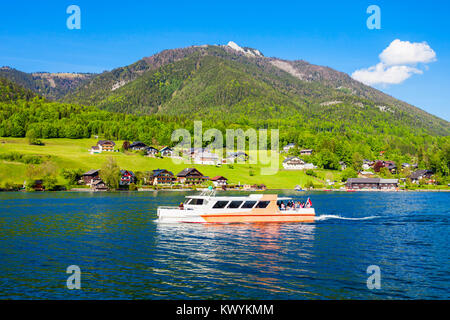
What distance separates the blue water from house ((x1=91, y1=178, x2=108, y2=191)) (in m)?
103

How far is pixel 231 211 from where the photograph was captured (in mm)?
65125

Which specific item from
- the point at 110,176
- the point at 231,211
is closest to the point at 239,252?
the point at 231,211

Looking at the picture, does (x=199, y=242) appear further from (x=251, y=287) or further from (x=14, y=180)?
(x=14, y=180)

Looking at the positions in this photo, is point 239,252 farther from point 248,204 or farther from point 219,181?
point 219,181

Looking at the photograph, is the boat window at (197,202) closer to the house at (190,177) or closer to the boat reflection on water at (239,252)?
the boat reflection on water at (239,252)

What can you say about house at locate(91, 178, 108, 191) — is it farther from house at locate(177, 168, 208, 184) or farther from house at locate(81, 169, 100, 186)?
house at locate(177, 168, 208, 184)

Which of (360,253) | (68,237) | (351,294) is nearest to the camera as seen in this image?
(351,294)

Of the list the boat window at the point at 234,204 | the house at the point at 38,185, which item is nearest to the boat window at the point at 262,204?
the boat window at the point at 234,204

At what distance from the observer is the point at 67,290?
2834cm

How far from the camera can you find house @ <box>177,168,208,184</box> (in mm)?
192962

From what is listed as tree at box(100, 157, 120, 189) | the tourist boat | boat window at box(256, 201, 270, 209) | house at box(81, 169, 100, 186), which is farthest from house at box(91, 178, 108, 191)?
boat window at box(256, 201, 270, 209)

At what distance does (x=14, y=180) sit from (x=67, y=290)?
156 metres

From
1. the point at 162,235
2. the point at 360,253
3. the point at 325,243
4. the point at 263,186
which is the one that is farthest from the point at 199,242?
the point at 263,186

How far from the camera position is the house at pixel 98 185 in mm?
167250
